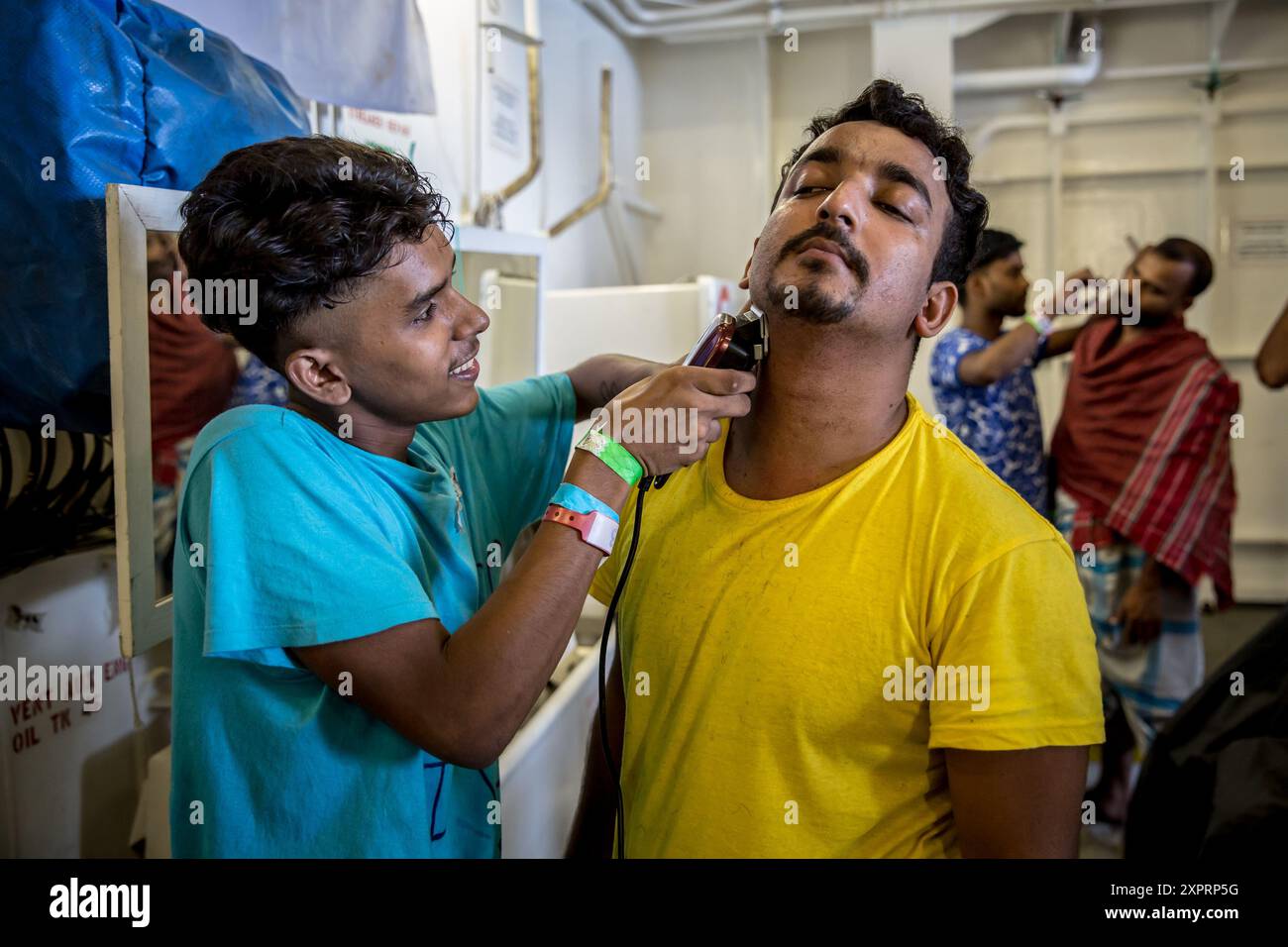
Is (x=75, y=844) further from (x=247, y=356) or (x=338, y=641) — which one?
(x=338, y=641)

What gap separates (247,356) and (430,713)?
3.77 feet

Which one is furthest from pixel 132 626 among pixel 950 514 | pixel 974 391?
pixel 974 391

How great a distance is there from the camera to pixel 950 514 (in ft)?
3.12

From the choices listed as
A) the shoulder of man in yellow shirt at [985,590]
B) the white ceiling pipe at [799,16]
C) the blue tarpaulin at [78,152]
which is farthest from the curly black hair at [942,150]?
the white ceiling pipe at [799,16]

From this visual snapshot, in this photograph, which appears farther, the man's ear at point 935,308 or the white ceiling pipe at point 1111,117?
the white ceiling pipe at point 1111,117

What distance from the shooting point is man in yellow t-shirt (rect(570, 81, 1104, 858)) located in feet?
2.89

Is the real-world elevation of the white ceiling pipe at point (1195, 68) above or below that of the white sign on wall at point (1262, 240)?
above

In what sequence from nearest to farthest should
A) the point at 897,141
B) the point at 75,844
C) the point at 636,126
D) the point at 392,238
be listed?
the point at 392,238
the point at 897,141
the point at 75,844
the point at 636,126

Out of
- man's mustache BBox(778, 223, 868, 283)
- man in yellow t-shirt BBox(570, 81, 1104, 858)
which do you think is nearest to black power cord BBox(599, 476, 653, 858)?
man in yellow t-shirt BBox(570, 81, 1104, 858)

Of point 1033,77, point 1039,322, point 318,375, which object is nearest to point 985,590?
point 318,375

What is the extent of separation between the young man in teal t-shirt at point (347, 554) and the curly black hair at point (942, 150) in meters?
0.38

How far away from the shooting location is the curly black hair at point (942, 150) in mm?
1127

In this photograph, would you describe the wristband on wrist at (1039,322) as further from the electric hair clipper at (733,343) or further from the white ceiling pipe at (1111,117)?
the white ceiling pipe at (1111,117)

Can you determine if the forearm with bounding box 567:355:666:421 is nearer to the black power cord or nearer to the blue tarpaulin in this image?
the black power cord
